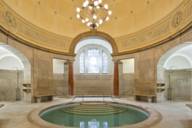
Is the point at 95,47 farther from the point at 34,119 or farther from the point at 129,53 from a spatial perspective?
the point at 34,119

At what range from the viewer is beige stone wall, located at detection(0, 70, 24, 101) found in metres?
11.6

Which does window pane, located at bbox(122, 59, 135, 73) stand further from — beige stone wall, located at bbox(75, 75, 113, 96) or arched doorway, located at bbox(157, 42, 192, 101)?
arched doorway, located at bbox(157, 42, 192, 101)

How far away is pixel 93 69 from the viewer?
55.0ft

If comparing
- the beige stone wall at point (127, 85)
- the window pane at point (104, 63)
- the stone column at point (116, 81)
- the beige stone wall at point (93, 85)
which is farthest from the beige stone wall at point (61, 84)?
the beige stone wall at point (127, 85)

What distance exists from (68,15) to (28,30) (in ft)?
12.6

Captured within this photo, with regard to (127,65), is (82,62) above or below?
above

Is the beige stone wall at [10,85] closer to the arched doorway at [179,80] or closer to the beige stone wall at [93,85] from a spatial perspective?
the beige stone wall at [93,85]

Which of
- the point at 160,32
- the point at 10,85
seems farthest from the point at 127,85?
the point at 10,85

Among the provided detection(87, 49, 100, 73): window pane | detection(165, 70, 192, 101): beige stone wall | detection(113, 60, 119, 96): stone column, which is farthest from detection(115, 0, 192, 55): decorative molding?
detection(87, 49, 100, 73): window pane

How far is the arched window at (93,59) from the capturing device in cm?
1672

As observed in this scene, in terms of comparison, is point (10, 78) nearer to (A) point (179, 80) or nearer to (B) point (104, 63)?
(B) point (104, 63)

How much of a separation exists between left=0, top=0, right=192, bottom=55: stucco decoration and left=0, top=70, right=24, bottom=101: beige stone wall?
2.72 metres

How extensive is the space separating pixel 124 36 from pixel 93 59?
4.76 metres

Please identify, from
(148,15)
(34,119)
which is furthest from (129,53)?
(34,119)
